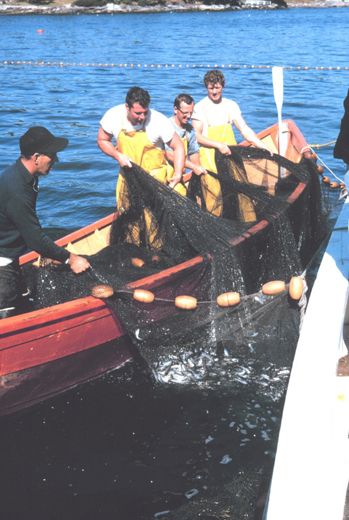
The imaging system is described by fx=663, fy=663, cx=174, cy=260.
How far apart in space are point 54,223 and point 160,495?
706 cm

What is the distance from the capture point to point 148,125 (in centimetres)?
745

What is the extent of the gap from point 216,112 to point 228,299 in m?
3.70

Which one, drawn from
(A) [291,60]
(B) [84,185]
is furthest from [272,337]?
(A) [291,60]

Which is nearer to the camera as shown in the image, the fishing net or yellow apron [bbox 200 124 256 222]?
the fishing net

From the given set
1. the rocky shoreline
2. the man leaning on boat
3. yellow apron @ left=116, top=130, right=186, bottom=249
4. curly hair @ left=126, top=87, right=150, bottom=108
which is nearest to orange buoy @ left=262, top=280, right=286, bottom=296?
yellow apron @ left=116, top=130, right=186, bottom=249

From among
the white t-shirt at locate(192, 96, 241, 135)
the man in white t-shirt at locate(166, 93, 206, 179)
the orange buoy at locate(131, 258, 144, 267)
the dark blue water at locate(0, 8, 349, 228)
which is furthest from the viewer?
the dark blue water at locate(0, 8, 349, 228)

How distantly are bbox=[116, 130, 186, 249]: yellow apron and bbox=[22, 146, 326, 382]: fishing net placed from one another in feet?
0.08

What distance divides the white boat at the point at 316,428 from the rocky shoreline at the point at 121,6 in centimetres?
7087

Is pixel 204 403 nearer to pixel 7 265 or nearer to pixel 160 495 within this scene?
pixel 160 495

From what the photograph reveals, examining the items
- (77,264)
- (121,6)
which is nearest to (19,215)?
(77,264)

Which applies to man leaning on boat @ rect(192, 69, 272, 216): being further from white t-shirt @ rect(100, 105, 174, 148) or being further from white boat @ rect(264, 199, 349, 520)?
white boat @ rect(264, 199, 349, 520)

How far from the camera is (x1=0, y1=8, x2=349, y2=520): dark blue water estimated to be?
5168 mm

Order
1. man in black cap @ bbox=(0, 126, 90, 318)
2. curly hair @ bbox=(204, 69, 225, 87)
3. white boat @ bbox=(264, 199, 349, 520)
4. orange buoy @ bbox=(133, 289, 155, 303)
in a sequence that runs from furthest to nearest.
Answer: curly hair @ bbox=(204, 69, 225, 87) → orange buoy @ bbox=(133, 289, 155, 303) → man in black cap @ bbox=(0, 126, 90, 318) → white boat @ bbox=(264, 199, 349, 520)

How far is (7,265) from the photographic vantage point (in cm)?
569
